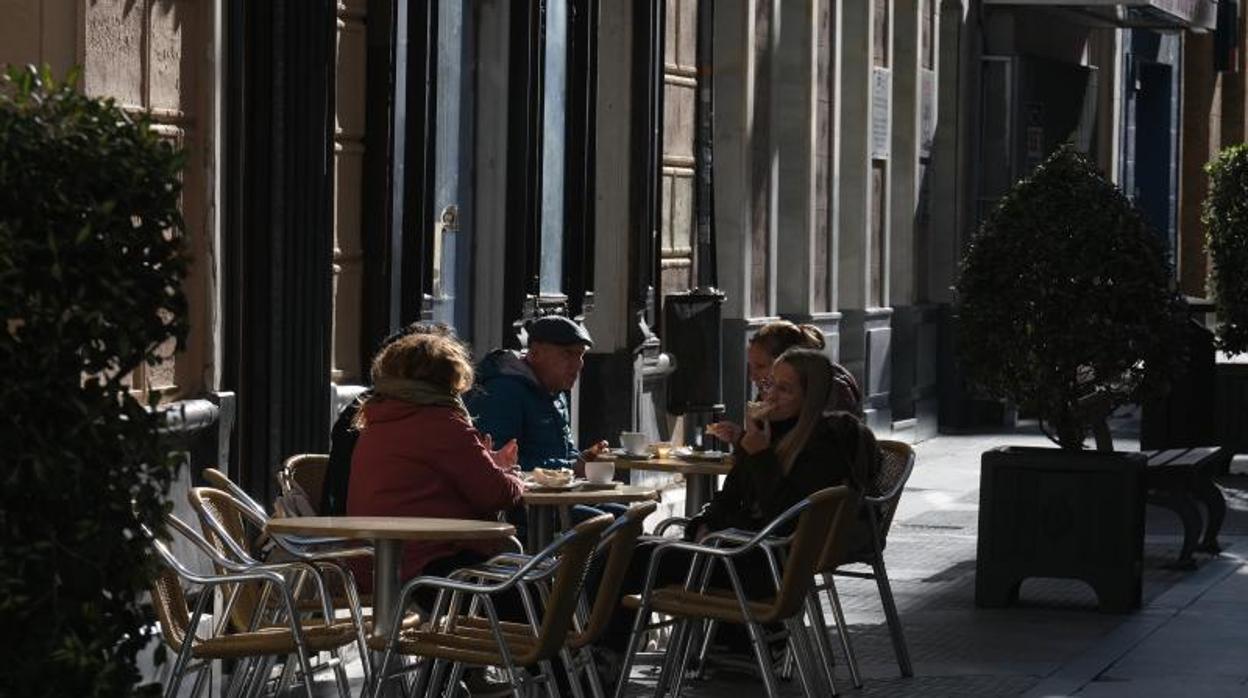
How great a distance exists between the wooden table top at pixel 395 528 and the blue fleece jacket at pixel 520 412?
2026 mm

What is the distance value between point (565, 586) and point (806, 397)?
224 centimetres

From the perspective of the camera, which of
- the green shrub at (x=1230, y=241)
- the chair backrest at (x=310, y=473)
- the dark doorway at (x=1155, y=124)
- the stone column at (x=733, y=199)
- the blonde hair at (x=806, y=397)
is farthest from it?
the dark doorway at (x=1155, y=124)

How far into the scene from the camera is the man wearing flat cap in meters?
9.95

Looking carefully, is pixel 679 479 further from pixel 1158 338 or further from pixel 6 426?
pixel 6 426

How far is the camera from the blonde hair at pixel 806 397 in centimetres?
929

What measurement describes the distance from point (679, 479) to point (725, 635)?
22.1 feet

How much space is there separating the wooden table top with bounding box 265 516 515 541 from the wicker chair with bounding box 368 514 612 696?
13 centimetres

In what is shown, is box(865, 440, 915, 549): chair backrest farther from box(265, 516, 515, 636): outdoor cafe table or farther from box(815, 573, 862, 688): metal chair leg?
box(265, 516, 515, 636): outdoor cafe table

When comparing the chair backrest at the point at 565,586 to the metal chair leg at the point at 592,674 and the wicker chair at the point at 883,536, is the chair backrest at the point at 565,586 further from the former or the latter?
the wicker chair at the point at 883,536

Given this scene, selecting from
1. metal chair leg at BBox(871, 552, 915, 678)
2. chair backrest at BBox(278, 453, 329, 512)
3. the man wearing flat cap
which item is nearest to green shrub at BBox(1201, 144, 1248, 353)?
metal chair leg at BBox(871, 552, 915, 678)

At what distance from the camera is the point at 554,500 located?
29.5 feet

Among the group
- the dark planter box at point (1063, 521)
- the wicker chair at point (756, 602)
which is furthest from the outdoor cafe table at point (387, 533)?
the dark planter box at point (1063, 521)

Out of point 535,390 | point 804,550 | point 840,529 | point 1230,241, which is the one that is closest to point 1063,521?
point 535,390

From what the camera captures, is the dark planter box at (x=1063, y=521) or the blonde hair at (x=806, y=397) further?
the dark planter box at (x=1063, y=521)
